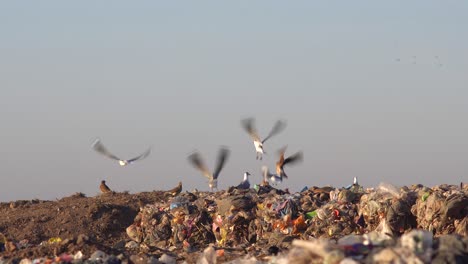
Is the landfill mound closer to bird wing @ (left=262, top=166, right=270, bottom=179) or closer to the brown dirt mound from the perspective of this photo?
the brown dirt mound

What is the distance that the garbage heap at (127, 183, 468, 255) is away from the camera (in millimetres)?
13508

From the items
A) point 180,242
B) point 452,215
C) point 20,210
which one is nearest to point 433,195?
point 452,215

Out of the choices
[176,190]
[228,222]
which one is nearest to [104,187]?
[176,190]

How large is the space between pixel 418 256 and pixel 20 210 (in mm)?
13228

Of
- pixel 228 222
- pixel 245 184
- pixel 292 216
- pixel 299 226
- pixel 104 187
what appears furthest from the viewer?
pixel 104 187

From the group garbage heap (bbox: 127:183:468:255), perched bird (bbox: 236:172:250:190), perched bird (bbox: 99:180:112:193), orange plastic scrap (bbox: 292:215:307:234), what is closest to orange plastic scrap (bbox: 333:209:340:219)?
garbage heap (bbox: 127:183:468:255)

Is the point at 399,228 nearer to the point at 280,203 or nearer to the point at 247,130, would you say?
the point at 280,203

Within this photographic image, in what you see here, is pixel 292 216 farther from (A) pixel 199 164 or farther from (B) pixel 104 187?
(B) pixel 104 187

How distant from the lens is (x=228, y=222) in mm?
15141

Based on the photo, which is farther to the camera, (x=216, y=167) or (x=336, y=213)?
(x=216, y=167)

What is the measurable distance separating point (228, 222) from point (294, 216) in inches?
41.0

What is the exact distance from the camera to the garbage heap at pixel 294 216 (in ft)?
44.3

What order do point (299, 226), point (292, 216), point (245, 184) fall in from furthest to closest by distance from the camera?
point (245, 184)
point (292, 216)
point (299, 226)

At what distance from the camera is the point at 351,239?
8.28 metres
